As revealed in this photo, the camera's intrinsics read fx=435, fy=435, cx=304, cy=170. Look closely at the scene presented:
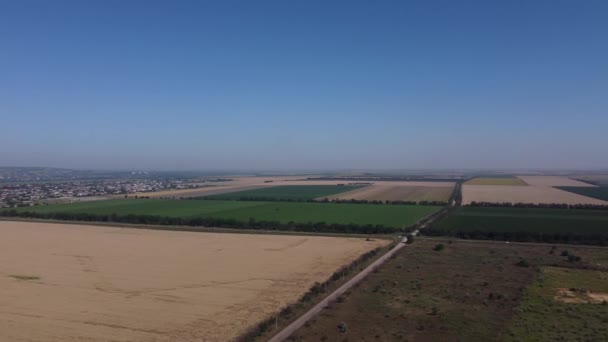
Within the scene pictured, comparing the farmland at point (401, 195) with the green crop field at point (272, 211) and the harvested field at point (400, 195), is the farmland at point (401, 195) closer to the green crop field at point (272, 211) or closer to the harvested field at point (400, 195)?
the harvested field at point (400, 195)

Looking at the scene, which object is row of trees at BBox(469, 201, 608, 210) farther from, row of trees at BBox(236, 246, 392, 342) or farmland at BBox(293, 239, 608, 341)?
row of trees at BBox(236, 246, 392, 342)

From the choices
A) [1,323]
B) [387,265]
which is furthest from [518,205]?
[1,323]

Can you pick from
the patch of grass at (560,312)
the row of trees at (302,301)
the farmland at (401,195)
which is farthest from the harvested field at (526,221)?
the row of trees at (302,301)

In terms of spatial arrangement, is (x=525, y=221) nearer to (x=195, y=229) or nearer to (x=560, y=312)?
(x=560, y=312)

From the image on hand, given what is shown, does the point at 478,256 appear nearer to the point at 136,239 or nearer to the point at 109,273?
the point at 109,273

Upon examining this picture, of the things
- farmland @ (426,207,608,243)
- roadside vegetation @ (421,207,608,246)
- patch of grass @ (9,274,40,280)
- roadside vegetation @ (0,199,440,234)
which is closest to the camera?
patch of grass @ (9,274,40,280)

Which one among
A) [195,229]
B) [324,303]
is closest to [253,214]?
[195,229]

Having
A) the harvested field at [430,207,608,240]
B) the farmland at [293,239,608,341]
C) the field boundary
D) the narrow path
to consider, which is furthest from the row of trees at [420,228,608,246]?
the narrow path
